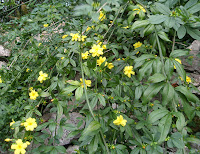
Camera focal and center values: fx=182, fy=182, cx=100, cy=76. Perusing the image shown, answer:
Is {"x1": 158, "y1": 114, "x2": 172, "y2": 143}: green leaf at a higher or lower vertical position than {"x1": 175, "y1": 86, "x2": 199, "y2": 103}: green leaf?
lower

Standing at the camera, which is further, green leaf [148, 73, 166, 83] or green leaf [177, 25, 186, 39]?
green leaf [177, 25, 186, 39]

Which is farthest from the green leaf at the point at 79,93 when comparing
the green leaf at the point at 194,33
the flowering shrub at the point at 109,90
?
the green leaf at the point at 194,33

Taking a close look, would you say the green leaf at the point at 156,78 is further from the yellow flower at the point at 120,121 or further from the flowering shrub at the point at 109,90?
the yellow flower at the point at 120,121

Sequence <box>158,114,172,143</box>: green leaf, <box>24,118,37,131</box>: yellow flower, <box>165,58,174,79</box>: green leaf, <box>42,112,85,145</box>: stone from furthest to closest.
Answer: <box>42,112,85,145</box>: stone
<box>24,118,37,131</box>: yellow flower
<box>165,58,174,79</box>: green leaf
<box>158,114,172,143</box>: green leaf

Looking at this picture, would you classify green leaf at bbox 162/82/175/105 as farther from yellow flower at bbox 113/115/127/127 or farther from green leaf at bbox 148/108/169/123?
yellow flower at bbox 113/115/127/127

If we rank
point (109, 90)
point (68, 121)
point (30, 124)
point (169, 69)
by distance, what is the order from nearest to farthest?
point (169, 69) < point (30, 124) < point (109, 90) < point (68, 121)

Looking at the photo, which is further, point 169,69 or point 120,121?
point 120,121

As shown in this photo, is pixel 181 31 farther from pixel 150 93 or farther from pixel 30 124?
pixel 30 124

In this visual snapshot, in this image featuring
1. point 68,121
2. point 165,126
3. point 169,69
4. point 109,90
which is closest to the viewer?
point 165,126

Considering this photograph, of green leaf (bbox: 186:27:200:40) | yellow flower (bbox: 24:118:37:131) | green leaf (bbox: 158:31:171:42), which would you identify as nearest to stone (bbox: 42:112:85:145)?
yellow flower (bbox: 24:118:37:131)

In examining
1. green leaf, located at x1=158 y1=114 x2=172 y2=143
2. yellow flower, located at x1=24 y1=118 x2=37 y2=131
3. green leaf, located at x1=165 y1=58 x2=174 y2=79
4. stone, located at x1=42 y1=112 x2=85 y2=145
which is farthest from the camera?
stone, located at x1=42 y1=112 x2=85 y2=145

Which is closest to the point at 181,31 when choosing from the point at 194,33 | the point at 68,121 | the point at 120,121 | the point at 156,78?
the point at 194,33

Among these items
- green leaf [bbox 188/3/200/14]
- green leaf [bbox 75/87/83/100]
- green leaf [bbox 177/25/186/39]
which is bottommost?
green leaf [bbox 75/87/83/100]

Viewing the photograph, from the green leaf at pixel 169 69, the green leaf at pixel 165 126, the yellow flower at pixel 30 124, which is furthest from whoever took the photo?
the yellow flower at pixel 30 124
